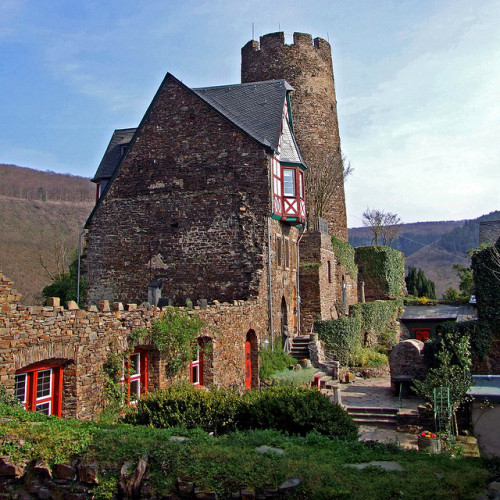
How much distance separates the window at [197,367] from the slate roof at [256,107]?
9592mm

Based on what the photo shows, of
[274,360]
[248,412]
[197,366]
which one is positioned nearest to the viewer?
A: [248,412]

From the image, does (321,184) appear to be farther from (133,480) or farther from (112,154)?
(133,480)

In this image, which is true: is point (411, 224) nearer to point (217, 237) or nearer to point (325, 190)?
point (325, 190)

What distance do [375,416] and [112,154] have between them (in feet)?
63.9

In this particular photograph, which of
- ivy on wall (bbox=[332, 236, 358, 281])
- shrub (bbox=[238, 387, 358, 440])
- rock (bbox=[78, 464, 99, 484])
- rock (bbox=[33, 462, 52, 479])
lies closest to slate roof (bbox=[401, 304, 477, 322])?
ivy on wall (bbox=[332, 236, 358, 281])

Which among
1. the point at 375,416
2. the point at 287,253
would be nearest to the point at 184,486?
the point at 375,416

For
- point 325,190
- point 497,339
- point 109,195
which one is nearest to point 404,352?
point 497,339

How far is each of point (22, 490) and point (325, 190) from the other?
97.3 feet

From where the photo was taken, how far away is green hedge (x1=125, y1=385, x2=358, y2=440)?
9058 millimetres

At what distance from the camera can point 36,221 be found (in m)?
72.8

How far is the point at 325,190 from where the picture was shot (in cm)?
3488

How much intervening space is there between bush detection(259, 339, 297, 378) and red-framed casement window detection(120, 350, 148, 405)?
727 centimetres

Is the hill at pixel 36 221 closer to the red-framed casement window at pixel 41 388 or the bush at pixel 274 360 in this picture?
the bush at pixel 274 360

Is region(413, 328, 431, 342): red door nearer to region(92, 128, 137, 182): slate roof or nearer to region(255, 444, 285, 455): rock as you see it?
region(92, 128, 137, 182): slate roof
